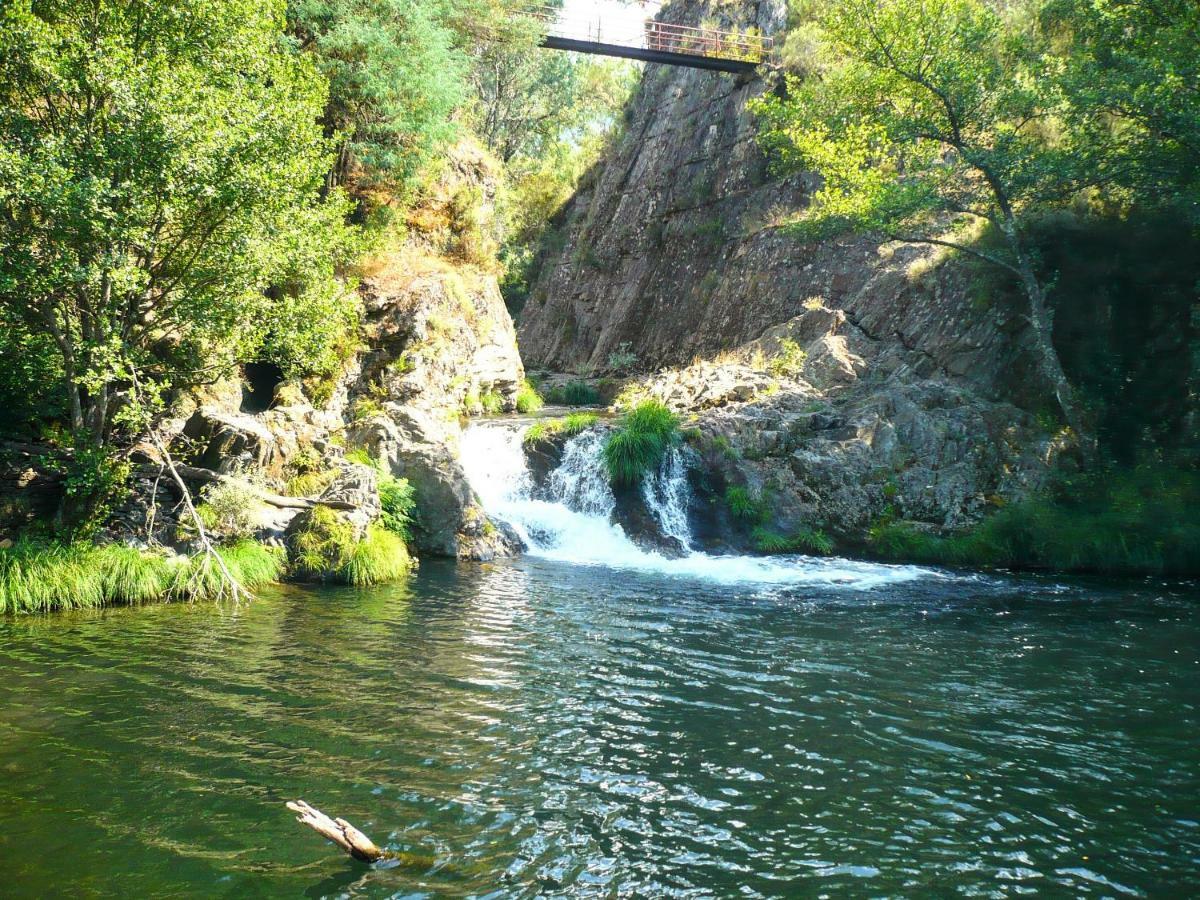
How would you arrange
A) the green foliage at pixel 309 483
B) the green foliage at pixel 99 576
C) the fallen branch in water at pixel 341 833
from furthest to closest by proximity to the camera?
the green foliage at pixel 309 483, the green foliage at pixel 99 576, the fallen branch in water at pixel 341 833

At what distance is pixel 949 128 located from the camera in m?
21.7

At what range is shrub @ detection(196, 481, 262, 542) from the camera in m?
15.0

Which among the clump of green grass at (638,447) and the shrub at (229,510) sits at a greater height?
the clump of green grass at (638,447)

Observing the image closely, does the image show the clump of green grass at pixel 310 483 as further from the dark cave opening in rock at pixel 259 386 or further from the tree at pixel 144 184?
the dark cave opening in rock at pixel 259 386

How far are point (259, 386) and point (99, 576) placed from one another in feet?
31.5

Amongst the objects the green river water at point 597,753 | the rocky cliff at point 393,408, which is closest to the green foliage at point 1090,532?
the green river water at point 597,753

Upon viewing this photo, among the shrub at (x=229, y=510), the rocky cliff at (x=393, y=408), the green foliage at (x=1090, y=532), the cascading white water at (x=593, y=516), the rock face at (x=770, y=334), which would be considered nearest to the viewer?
the shrub at (x=229, y=510)

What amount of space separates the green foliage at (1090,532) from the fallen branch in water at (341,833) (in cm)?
1614

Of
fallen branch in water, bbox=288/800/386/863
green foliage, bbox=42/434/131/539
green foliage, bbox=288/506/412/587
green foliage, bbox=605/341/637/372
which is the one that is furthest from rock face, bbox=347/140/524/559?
fallen branch in water, bbox=288/800/386/863

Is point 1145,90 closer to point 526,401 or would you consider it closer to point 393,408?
point 393,408

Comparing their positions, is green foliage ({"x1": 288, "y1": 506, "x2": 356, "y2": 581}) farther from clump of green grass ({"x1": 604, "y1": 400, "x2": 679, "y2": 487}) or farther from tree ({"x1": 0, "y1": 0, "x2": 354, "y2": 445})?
clump of green grass ({"x1": 604, "y1": 400, "x2": 679, "y2": 487})

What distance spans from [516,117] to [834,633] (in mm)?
42681

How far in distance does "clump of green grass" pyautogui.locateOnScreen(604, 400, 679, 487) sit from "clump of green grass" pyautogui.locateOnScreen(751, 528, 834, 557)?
305 centimetres

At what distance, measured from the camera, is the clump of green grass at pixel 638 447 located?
68.8ft
